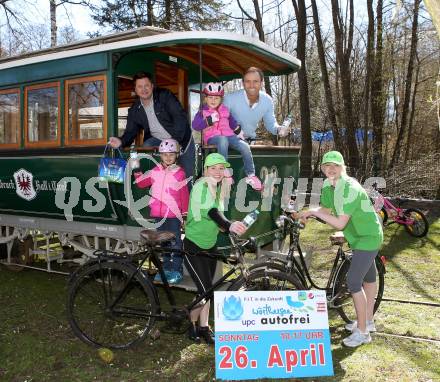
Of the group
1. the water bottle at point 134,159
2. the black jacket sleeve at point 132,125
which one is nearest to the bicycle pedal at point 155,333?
the water bottle at point 134,159

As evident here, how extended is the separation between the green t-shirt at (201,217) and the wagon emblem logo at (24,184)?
3105 mm

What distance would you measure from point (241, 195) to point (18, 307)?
9.67ft

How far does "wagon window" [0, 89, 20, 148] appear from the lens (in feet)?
21.3

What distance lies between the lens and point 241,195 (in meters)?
5.30

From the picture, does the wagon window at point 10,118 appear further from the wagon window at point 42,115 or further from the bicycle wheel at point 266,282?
the bicycle wheel at point 266,282

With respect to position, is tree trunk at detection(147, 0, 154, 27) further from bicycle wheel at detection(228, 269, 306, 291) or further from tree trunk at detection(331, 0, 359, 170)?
bicycle wheel at detection(228, 269, 306, 291)

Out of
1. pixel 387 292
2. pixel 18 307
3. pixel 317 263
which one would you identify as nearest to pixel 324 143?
pixel 317 263

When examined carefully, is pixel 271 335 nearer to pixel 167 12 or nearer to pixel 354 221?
pixel 354 221

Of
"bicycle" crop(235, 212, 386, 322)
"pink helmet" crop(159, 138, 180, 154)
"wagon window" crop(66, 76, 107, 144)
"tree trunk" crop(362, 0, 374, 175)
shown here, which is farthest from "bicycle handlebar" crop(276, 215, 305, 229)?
"tree trunk" crop(362, 0, 374, 175)

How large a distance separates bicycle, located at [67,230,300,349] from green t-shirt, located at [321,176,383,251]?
2.37 ft

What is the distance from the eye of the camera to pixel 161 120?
540cm

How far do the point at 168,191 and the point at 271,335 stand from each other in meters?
1.89

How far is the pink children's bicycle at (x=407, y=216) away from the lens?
30.8ft

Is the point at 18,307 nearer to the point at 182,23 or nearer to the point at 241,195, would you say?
the point at 241,195
